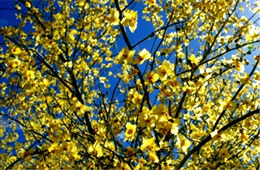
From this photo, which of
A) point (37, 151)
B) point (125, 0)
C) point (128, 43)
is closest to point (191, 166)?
point (37, 151)

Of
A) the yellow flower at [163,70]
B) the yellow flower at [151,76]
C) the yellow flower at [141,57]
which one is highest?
the yellow flower at [141,57]

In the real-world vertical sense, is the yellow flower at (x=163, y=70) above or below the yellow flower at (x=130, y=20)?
below

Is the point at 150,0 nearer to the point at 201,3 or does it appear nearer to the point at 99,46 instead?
the point at 201,3

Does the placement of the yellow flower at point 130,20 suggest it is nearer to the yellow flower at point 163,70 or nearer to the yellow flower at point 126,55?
the yellow flower at point 126,55

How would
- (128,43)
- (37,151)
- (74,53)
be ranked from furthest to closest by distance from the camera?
(74,53) → (37,151) → (128,43)

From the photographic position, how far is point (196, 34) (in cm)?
587

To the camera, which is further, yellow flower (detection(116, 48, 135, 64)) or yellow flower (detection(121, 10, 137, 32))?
yellow flower (detection(121, 10, 137, 32))

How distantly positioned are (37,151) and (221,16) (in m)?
3.66

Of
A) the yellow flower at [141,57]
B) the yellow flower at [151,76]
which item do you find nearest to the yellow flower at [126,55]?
the yellow flower at [141,57]

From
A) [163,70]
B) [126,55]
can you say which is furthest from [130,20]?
[163,70]

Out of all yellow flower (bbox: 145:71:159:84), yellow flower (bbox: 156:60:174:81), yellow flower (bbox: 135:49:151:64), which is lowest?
yellow flower (bbox: 145:71:159:84)

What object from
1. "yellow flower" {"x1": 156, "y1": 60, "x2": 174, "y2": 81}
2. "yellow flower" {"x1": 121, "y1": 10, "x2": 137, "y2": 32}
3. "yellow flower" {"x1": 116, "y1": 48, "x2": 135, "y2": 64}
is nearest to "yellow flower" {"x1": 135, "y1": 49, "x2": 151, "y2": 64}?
"yellow flower" {"x1": 116, "y1": 48, "x2": 135, "y2": 64}

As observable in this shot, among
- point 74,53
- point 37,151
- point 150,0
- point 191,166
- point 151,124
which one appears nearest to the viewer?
point 151,124

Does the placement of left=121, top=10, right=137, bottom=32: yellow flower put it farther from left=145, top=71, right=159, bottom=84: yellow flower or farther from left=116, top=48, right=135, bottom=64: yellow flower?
left=145, top=71, right=159, bottom=84: yellow flower
